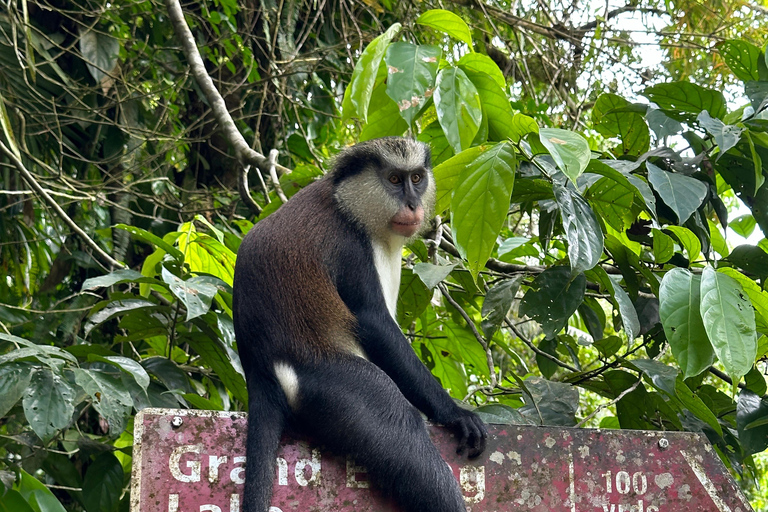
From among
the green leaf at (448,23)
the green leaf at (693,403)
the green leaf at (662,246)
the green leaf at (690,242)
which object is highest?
the green leaf at (448,23)

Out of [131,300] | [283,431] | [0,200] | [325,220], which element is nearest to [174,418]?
[283,431]

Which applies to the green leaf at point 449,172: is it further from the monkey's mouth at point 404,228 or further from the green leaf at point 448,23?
the green leaf at point 448,23

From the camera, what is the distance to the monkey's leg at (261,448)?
1835mm

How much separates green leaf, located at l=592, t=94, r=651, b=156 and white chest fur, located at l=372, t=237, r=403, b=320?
105cm

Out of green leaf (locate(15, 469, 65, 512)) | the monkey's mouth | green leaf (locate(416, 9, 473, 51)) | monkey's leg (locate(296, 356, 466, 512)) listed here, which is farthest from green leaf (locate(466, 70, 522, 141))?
green leaf (locate(15, 469, 65, 512))

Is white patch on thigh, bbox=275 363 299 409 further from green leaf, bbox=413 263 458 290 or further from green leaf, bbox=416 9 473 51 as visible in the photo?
green leaf, bbox=416 9 473 51

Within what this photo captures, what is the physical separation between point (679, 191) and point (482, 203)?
78 cm

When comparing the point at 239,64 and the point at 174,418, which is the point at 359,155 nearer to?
the point at 174,418

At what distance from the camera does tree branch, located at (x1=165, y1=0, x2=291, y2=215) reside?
3.90 m

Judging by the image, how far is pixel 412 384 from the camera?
254 cm

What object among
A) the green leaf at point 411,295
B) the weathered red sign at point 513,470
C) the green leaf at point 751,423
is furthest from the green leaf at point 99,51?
the green leaf at point 751,423

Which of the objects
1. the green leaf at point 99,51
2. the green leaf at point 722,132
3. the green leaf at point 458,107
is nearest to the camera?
the green leaf at point 722,132

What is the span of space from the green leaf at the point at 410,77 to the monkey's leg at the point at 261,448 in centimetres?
103

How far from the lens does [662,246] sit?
2.72 m
